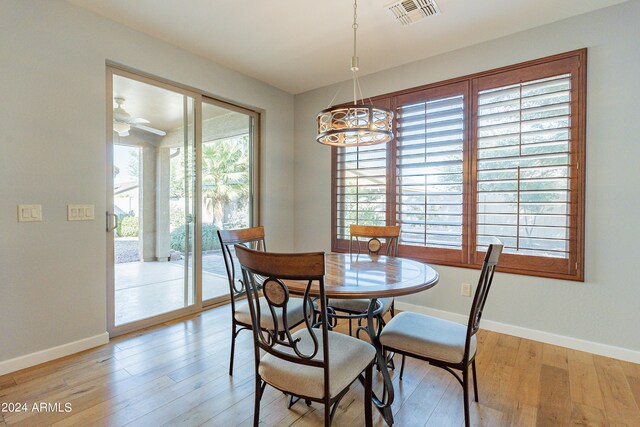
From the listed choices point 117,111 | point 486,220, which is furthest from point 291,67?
point 486,220

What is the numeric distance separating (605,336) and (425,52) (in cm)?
292

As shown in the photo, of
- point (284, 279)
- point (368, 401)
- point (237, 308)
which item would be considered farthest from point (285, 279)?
point (237, 308)

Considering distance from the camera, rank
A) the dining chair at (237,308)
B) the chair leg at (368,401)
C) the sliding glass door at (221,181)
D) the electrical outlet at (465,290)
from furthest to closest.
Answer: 1. the sliding glass door at (221,181)
2. the electrical outlet at (465,290)
3. the dining chair at (237,308)
4. the chair leg at (368,401)

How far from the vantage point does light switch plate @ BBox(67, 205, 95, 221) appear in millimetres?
2346

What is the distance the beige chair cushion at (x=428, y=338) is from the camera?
155cm

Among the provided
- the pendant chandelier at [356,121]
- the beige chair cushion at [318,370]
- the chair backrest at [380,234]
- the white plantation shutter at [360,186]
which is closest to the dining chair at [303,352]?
the beige chair cushion at [318,370]

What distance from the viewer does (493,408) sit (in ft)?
5.73

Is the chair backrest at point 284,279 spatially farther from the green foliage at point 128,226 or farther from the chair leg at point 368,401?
the green foliage at point 128,226

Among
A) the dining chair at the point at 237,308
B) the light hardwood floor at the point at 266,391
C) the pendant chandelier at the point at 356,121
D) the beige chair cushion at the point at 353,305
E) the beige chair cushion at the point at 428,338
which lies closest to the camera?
the beige chair cushion at the point at 428,338

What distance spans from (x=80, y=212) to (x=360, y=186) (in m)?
2.71

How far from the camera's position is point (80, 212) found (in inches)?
94.3

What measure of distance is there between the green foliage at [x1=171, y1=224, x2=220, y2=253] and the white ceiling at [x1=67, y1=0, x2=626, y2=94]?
1.82 meters

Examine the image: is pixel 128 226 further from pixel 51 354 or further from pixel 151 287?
pixel 51 354

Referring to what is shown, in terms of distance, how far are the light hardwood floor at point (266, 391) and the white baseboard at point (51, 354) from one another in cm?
7
